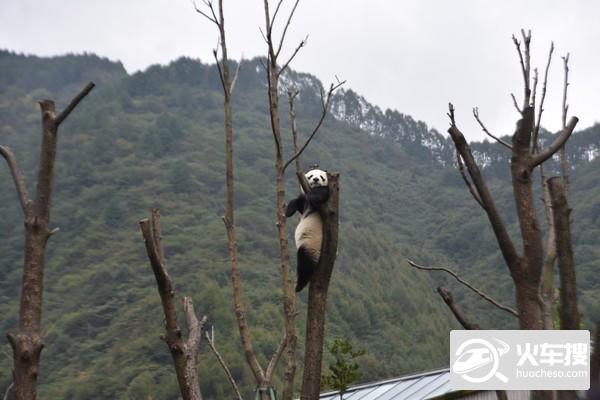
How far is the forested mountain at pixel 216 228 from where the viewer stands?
42938 mm

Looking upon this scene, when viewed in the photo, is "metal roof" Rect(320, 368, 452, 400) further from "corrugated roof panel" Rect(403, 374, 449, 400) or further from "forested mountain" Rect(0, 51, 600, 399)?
"forested mountain" Rect(0, 51, 600, 399)

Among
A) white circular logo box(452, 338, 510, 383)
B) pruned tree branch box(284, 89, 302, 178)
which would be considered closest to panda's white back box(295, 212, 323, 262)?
pruned tree branch box(284, 89, 302, 178)

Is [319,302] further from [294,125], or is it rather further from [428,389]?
[428,389]

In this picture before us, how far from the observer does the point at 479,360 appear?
4.51 m

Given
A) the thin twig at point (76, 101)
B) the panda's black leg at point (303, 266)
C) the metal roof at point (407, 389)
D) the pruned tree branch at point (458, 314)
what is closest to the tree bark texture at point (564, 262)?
the pruned tree branch at point (458, 314)

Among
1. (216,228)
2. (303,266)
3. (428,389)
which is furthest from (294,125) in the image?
(216,228)

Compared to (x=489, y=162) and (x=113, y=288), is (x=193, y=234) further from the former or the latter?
(x=489, y=162)

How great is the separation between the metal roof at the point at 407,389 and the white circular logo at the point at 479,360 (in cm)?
879

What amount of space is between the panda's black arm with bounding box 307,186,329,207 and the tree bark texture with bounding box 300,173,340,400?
17 centimetres

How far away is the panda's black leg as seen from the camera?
688 cm

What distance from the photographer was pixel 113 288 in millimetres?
53656

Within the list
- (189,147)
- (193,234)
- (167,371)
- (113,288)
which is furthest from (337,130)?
(167,371)

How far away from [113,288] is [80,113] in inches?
1361

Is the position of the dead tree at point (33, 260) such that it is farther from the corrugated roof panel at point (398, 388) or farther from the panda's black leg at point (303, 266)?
the corrugated roof panel at point (398, 388)
